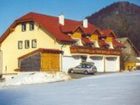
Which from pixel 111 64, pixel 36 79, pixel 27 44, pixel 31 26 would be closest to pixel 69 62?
pixel 27 44

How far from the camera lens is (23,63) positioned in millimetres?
53344

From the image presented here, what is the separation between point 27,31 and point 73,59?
7720 millimetres

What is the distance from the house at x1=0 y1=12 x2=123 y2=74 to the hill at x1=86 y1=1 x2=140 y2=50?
52040 mm

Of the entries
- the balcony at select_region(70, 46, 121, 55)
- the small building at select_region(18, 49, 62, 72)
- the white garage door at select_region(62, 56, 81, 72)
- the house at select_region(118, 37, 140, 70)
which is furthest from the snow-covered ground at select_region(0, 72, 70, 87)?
the house at select_region(118, 37, 140, 70)

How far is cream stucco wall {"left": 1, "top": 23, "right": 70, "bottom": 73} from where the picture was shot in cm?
5519

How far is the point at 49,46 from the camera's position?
55.2 meters

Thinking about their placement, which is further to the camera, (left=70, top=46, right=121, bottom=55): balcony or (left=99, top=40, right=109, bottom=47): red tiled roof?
(left=99, top=40, right=109, bottom=47): red tiled roof

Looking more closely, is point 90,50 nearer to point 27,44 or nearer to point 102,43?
point 102,43

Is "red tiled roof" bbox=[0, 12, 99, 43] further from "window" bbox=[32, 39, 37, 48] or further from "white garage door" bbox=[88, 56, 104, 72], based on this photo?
"white garage door" bbox=[88, 56, 104, 72]

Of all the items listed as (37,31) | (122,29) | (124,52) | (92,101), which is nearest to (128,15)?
(122,29)

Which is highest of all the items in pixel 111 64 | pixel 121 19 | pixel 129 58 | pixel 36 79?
pixel 121 19

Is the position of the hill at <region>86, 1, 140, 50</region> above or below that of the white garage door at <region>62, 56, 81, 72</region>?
above

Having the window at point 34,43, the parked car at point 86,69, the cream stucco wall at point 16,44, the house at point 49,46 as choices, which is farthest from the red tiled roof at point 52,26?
the parked car at point 86,69

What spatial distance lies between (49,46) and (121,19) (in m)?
82.4
